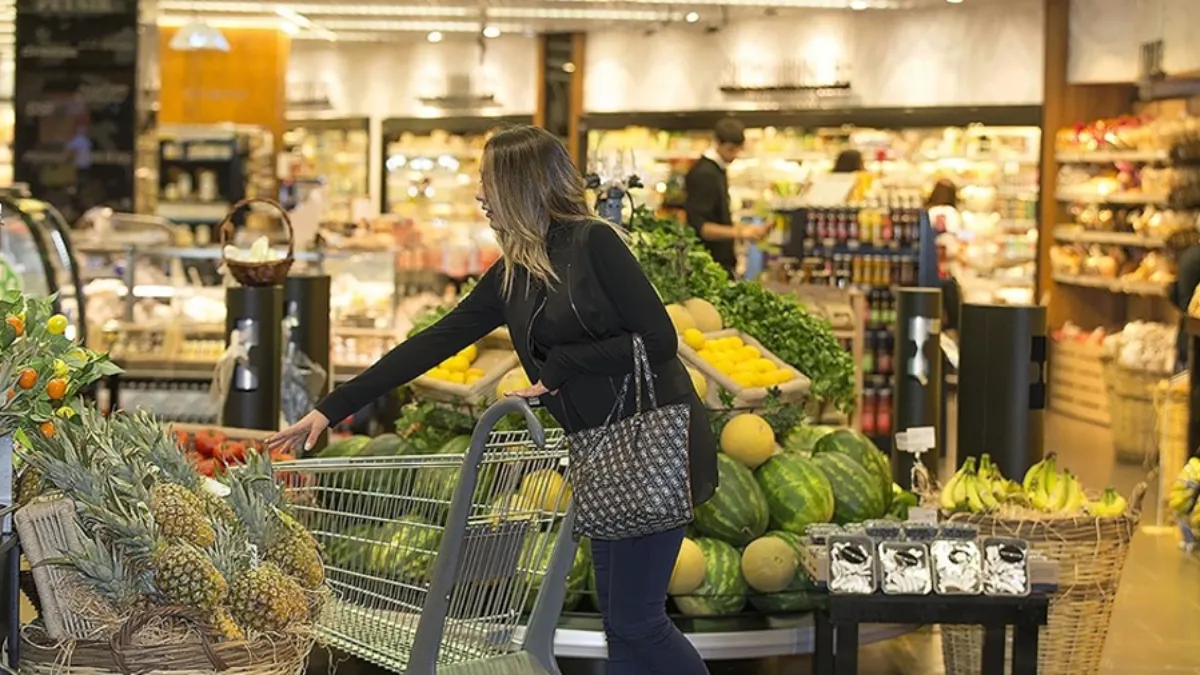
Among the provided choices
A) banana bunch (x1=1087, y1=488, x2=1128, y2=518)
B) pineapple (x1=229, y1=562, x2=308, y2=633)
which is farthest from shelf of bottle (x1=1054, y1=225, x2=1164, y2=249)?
pineapple (x1=229, y1=562, x2=308, y2=633)

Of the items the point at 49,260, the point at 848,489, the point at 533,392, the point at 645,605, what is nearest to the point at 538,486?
the point at 533,392

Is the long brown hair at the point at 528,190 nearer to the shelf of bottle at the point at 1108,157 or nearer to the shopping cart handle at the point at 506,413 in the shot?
the shopping cart handle at the point at 506,413

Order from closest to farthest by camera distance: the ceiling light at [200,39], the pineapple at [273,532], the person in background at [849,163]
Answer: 1. the pineapple at [273,532]
2. the person in background at [849,163]
3. the ceiling light at [200,39]

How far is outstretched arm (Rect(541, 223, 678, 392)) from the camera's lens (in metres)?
3.88

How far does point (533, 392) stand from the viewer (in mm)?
3850

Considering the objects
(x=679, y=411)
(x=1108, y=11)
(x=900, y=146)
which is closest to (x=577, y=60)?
(x=900, y=146)

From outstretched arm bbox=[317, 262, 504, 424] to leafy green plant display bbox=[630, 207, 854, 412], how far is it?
208 centimetres

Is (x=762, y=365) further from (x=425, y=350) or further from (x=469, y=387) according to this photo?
(x=425, y=350)

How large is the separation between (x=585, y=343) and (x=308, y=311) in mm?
3898

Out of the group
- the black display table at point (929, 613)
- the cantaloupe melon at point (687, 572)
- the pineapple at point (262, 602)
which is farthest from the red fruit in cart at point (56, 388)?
the cantaloupe melon at point (687, 572)

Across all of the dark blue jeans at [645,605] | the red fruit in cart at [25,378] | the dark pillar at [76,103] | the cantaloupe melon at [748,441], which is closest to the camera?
the red fruit in cart at [25,378]

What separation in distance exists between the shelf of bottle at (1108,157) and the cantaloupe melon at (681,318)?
830cm

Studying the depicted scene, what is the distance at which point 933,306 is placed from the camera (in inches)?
320

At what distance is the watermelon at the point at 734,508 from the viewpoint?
17.8ft
